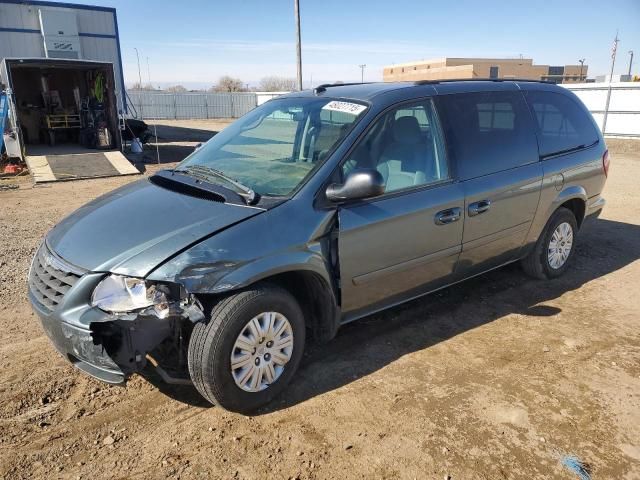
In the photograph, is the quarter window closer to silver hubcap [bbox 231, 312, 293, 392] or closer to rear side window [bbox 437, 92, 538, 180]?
rear side window [bbox 437, 92, 538, 180]

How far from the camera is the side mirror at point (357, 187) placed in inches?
119

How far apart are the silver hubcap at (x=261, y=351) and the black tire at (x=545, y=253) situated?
3.00 m

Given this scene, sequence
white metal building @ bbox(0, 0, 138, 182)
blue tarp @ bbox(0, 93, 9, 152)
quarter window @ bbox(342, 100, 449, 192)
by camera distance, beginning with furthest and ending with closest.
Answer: white metal building @ bbox(0, 0, 138, 182) < blue tarp @ bbox(0, 93, 9, 152) < quarter window @ bbox(342, 100, 449, 192)

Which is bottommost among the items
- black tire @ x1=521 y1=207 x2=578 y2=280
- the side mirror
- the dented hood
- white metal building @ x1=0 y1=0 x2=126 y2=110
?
black tire @ x1=521 y1=207 x2=578 y2=280

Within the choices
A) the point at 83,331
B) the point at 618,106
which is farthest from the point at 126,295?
the point at 618,106

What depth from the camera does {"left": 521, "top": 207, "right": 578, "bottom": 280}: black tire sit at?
4852 mm

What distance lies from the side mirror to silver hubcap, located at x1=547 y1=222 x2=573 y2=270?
2.69 meters

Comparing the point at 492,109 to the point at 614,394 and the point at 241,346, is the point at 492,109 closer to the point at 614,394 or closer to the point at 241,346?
the point at 614,394

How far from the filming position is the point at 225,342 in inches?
107

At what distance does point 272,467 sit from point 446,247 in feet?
6.75

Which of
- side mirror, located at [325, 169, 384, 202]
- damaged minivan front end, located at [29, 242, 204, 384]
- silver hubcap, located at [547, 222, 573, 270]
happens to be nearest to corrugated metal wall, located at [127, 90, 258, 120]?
silver hubcap, located at [547, 222, 573, 270]

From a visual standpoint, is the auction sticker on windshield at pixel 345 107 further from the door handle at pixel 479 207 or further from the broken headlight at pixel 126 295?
the broken headlight at pixel 126 295

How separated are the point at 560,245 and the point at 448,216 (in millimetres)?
2044

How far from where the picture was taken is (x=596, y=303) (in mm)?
4617
